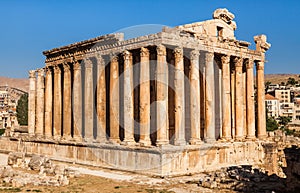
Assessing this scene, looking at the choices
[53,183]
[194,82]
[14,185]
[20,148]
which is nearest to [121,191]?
[53,183]

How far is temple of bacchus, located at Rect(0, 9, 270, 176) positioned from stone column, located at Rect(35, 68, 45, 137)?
0.72 m

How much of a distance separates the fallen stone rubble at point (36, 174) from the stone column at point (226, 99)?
11.3m

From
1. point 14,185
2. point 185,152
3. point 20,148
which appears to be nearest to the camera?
point 14,185

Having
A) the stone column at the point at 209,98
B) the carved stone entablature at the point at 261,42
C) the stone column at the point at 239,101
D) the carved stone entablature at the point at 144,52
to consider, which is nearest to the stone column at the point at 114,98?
the carved stone entablature at the point at 144,52

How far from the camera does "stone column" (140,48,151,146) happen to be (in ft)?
78.6

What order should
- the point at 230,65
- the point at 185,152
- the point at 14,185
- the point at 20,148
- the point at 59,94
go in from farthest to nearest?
the point at 20,148 < the point at 59,94 < the point at 230,65 < the point at 185,152 < the point at 14,185

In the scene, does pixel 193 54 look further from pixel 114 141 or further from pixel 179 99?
pixel 114 141

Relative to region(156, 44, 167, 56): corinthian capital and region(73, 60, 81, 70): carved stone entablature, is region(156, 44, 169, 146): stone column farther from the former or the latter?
region(73, 60, 81, 70): carved stone entablature

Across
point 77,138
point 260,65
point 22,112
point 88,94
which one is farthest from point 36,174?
point 22,112

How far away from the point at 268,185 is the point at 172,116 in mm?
10068

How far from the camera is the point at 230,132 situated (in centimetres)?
2884

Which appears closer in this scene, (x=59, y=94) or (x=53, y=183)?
(x=53, y=183)

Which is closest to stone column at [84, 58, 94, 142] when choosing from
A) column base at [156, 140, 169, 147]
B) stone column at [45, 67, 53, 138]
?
stone column at [45, 67, 53, 138]

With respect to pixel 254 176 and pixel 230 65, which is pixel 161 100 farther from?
pixel 230 65
